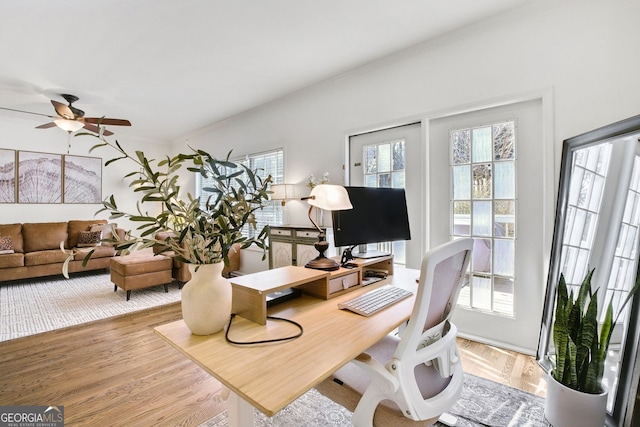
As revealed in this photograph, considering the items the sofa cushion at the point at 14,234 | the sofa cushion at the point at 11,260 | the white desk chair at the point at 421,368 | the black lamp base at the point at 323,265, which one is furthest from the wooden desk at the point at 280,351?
the sofa cushion at the point at 14,234

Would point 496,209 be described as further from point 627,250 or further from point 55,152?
point 55,152

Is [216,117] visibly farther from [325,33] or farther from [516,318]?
[516,318]

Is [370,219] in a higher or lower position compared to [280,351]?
higher

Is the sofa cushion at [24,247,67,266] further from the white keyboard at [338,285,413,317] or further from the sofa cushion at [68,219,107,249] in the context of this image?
the white keyboard at [338,285,413,317]

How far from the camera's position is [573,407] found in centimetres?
142

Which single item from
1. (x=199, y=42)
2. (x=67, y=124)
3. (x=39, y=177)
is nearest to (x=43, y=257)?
(x=39, y=177)

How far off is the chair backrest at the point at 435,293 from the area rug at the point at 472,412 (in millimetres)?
882

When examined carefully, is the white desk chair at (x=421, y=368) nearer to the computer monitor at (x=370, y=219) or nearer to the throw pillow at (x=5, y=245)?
the computer monitor at (x=370, y=219)

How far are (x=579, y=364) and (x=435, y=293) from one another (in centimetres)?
112

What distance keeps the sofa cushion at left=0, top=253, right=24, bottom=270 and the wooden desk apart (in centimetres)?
476

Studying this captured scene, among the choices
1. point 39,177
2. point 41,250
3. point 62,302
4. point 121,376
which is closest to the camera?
point 121,376

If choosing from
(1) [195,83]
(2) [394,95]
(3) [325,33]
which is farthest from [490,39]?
(1) [195,83]

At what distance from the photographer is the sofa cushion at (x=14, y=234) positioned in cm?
443

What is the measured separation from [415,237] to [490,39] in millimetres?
1773
